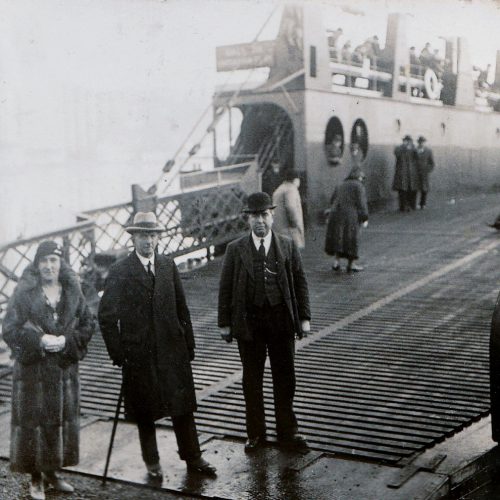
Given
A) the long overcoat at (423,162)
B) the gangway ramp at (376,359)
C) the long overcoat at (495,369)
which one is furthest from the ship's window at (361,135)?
the long overcoat at (495,369)

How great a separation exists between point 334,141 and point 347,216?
559cm

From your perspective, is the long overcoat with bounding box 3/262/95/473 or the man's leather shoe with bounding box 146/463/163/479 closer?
the long overcoat with bounding box 3/262/95/473

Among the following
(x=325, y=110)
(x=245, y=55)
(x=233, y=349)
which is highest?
(x=245, y=55)

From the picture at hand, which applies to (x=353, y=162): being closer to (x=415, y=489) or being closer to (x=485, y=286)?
(x=485, y=286)

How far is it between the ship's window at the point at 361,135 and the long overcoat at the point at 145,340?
14361mm

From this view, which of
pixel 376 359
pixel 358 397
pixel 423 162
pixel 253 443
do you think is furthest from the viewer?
pixel 423 162

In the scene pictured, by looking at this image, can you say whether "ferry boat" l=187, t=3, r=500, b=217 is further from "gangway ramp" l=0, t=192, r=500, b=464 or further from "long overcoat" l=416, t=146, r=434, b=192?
"gangway ramp" l=0, t=192, r=500, b=464

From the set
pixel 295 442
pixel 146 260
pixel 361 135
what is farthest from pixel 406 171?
pixel 146 260

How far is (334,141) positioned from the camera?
1650cm

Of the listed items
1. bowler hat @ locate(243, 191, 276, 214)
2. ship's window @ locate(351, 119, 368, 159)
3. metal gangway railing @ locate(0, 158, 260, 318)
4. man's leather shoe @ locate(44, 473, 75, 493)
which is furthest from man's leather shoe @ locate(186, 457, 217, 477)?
ship's window @ locate(351, 119, 368, 159)

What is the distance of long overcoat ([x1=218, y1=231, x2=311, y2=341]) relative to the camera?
527cm

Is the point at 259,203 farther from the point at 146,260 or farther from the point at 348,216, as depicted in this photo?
the point at 348,216

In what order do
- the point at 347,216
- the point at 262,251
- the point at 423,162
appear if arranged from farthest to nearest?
the point at 423,162, the point at 347,216, the point at 262,251

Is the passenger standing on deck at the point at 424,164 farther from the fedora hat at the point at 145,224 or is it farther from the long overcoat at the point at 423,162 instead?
the fedora hat at the point at 145,224
